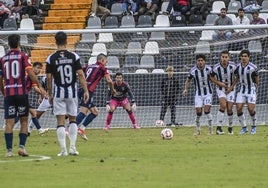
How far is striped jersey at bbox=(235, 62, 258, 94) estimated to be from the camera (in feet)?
91.6

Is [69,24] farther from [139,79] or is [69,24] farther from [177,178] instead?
[177,178]

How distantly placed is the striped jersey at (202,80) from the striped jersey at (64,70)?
9175 millimetres

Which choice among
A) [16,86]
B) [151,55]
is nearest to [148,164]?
[16,86]

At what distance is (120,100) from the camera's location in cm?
3186

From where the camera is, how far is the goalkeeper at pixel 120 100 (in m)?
31.6

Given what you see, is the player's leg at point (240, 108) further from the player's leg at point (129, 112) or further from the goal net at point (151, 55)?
the player's leg at point (129, 112)

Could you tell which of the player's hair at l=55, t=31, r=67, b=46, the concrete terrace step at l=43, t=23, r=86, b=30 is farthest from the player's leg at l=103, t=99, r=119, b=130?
the player's hair at l=55, t=31, r=67, b=46

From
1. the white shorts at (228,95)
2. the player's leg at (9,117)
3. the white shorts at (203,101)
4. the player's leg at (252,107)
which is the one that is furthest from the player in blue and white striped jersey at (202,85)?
the player's leg at (9,117)

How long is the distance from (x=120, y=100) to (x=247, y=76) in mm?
5328

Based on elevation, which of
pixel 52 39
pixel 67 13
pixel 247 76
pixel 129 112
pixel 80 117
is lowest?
pixel 129 112

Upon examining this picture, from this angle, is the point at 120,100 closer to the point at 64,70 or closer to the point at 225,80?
the point at 225,80

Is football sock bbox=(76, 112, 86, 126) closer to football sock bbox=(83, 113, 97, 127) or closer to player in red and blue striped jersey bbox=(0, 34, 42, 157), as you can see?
football sock bbox=(83, 113, 97, 127)

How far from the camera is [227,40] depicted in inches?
1252

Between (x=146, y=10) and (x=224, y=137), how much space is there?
14.1 m
